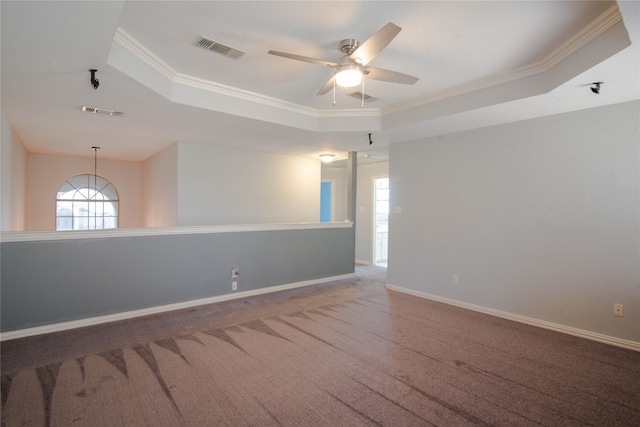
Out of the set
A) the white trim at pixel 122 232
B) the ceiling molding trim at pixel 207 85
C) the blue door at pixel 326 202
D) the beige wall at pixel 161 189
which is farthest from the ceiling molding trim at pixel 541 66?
the blue door at pixel 326 202

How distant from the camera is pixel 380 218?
7668mm

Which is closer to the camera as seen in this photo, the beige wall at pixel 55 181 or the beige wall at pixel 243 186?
the beige wall at pixel 243 186

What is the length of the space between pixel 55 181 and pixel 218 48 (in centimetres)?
613

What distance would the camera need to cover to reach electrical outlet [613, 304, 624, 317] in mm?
3012

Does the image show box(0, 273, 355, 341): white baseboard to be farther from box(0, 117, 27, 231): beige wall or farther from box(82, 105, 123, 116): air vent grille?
box(82, 105, 123, 116): air vent grille

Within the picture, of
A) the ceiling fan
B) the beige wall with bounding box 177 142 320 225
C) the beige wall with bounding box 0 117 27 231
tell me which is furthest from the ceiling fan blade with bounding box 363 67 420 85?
the beige wall with bounding box 0 117 27 231

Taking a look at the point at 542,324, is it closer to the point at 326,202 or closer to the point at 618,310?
the point at 618,310

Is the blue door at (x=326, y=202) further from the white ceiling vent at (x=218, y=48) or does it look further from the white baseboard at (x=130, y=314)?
the white ceiling vent at (x=218, y=48)

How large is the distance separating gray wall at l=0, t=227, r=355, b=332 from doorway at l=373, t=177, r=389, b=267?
8.73 ft

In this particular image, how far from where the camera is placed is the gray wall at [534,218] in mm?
3027

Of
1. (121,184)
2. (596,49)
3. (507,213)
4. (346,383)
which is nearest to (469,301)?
(507,213)

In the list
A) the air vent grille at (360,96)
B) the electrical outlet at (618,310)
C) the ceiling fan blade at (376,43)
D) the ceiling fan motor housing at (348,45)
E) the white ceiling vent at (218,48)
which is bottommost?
the electrical outlet at (618,310)

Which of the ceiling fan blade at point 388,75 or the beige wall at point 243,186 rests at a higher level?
the ceiling fan blade at point 388,75

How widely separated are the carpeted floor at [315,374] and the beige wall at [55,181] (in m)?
4.65
